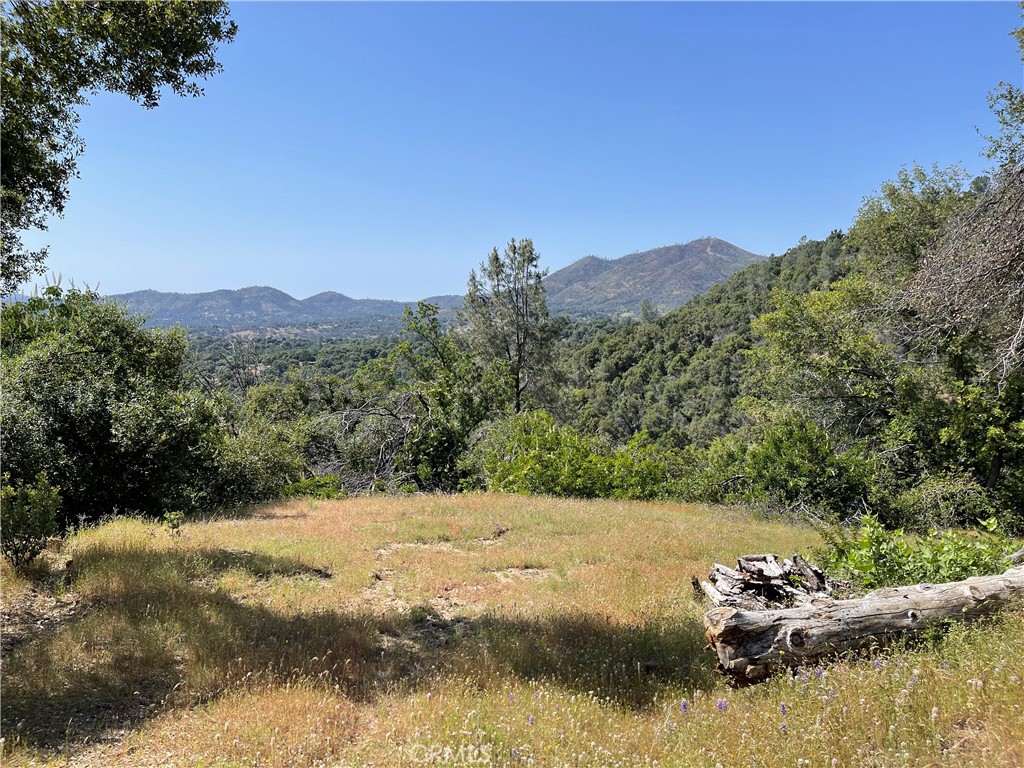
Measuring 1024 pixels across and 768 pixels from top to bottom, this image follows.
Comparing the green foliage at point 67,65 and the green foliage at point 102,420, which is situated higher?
the green foliage at point 67,65

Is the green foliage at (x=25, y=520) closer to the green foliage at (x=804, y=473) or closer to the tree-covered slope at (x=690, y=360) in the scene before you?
the green foliage at (x=804, y=473)

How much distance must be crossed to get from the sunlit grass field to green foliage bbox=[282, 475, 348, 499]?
30.0 ft

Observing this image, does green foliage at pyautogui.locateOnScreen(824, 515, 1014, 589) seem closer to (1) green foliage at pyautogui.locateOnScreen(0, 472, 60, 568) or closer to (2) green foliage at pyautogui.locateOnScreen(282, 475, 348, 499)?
(1) green foliage at pyautogui.locateOnScreen(0, 472, 60, 568)

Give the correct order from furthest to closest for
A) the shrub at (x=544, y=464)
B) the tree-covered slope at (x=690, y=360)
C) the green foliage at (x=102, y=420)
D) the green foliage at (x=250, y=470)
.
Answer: the tree-covered slope at (x=690, y=360) < the shrub at (x=544, y=464) < the green foliage at (x=250, y=470) < the green foliage at (x=102, y=420)

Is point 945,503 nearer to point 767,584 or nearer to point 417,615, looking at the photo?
point 767,584

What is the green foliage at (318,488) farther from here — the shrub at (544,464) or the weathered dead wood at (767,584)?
the weathered dead wood at (767,584)

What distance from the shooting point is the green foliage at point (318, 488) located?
58.2ft

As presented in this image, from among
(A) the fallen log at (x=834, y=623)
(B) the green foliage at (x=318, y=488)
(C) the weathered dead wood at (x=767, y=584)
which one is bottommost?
(B) the green foliage at (x=318, y=488)

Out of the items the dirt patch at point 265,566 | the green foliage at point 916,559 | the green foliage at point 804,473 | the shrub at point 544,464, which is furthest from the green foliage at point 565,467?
the green foliage at point 916,559

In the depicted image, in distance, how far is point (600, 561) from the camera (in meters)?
9.08

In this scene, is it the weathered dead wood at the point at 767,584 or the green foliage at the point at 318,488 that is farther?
the green foliage at the point at 318,488

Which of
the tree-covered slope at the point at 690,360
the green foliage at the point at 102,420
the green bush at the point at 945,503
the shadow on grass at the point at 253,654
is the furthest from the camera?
the tree-covered slope at the point at 690,360

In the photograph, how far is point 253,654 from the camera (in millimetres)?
4820

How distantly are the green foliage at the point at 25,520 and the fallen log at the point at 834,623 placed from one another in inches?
299
